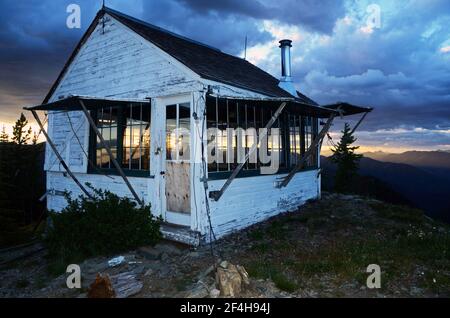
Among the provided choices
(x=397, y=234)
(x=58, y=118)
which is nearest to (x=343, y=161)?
(x=397, y=234)

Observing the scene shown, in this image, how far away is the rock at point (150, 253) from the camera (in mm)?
6293

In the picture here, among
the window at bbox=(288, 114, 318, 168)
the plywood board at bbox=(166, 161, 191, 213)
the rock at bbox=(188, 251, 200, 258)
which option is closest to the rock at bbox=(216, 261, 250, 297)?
the rock at bbox=(188, 251, 200, 258)

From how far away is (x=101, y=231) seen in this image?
6.55m

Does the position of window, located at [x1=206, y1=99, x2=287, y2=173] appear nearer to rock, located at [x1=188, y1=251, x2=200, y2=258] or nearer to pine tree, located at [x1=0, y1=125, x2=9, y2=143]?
rock, located at [x1=188, y1=251, x2=200, y2=258]

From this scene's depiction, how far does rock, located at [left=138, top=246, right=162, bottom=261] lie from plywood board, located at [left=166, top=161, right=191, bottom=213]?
44.6 inches

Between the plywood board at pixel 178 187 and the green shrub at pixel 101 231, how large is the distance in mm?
595

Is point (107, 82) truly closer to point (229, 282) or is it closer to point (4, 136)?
point (229, 282)

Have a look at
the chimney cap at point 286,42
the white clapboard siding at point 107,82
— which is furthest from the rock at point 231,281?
the chimney cap at point 286,42

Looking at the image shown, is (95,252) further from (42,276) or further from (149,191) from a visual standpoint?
(149,191)

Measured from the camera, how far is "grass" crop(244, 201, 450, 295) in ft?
16.4

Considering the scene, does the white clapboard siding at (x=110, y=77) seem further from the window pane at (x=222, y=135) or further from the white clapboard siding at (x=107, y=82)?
the window pane at (x=222, y=135)

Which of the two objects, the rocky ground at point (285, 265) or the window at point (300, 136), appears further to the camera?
the window at point (300, 136)

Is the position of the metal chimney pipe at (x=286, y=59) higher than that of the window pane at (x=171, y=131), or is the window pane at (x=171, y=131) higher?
the metal chimney pipe at (x=286, y=59)

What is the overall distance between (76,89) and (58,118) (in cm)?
130
